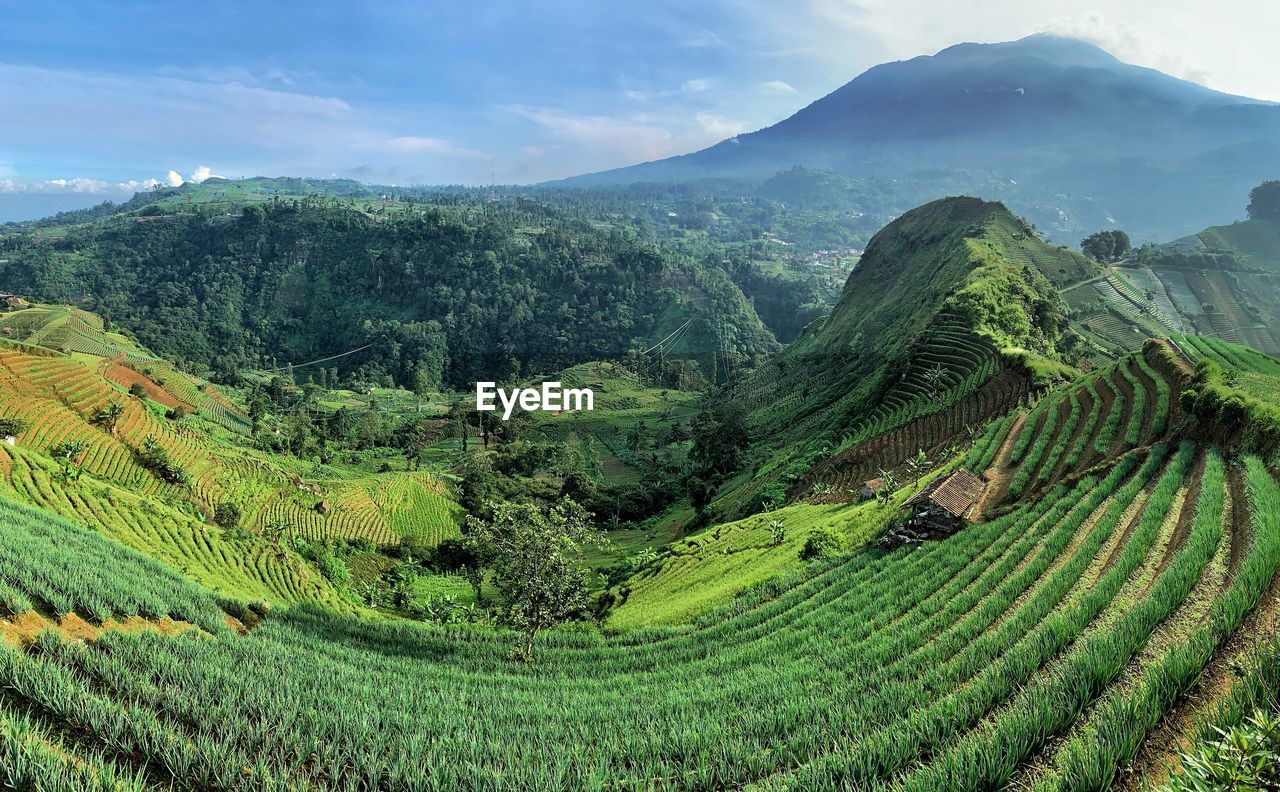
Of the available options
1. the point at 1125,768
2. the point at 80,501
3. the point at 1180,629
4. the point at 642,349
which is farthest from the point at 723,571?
the point at 642,349

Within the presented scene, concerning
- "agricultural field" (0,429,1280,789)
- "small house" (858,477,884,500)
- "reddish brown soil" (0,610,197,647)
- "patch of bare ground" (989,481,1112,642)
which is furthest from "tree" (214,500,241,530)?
"patch of bare ground" (989,481,1112,642)

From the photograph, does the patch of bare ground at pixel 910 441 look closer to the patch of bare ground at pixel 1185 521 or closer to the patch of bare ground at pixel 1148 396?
the patch of bare ground at pixel 1148 396

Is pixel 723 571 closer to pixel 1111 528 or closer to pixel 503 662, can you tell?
pixel 503 662

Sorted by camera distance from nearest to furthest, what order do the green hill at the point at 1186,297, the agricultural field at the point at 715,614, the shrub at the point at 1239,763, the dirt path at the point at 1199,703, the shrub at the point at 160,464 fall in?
the shrub at the point at 1239,763, the dirt path at the point at 1199,703, the agricultural field at the point at 715,614, the shrub at the point at 160,464, the green hill at the point at 1186,297

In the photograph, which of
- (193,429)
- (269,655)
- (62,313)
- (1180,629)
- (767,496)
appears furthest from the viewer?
(62,313)

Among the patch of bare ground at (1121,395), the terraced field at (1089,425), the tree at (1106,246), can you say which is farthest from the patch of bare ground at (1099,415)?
the tree at (1106,246)

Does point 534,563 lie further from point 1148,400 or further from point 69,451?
point 69,451

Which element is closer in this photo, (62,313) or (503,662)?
(503,662)

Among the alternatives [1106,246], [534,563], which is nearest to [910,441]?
[534,563]
